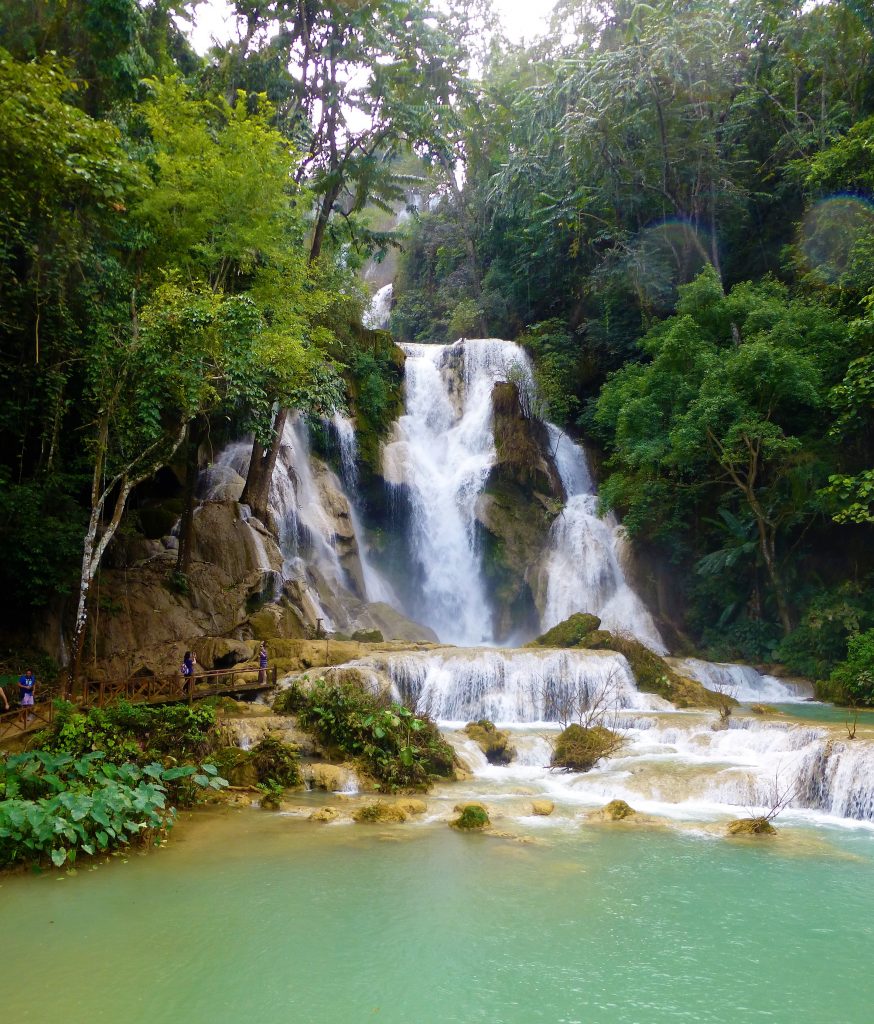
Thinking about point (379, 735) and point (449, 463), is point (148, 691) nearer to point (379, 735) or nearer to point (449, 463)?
point (379, 735)

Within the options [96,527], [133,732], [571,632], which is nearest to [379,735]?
[133,732]

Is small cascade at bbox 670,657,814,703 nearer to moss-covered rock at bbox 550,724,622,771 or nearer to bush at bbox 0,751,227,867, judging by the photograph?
moss-covered rock at bbox 550,724,622,771

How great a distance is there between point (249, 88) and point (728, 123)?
1459cm

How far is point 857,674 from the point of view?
16.5 m

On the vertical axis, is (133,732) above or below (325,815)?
above

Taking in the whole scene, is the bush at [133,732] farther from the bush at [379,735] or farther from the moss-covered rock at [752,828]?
the moss-covered rock at [752,828]

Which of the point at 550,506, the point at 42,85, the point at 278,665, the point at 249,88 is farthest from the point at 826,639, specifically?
the point at 249,88

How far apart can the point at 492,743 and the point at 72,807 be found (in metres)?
7.12

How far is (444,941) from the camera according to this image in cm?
604

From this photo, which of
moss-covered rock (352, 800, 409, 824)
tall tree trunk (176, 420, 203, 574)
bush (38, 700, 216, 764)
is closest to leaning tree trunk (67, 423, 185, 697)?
bush (38, 700, 216, 764)

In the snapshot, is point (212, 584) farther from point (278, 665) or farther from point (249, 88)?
point (249, 88)

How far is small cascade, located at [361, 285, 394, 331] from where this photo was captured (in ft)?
137

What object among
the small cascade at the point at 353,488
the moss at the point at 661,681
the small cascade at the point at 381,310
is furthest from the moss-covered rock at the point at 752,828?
the small cascade at the point at 381,310

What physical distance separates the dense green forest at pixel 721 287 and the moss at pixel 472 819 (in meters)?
10.6
